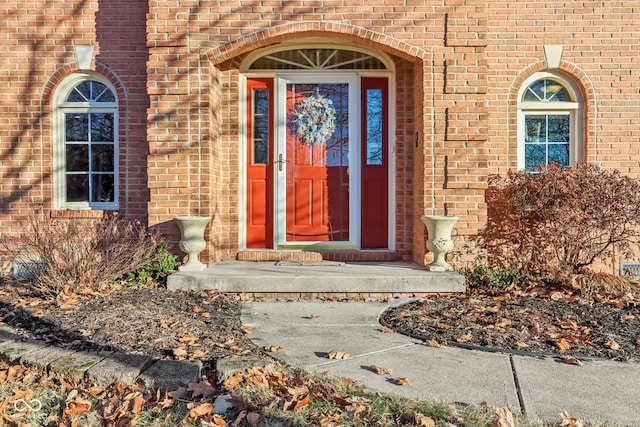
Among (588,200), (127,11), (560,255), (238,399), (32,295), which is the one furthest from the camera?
(127,11)

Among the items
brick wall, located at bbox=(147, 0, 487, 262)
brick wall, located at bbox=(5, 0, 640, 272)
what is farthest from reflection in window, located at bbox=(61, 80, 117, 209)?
brick wall, located at bbox=(147, 0, 487, 262)

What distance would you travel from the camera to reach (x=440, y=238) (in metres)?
5.32

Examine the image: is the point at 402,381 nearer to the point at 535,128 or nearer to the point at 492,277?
the point at 492,277

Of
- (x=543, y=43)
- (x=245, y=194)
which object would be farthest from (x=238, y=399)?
(x=543, y=43)

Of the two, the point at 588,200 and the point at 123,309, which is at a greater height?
the point at 588,200

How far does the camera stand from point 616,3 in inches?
245

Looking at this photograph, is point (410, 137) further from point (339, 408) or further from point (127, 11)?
point (339, 408)

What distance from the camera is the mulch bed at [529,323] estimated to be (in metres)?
3.43

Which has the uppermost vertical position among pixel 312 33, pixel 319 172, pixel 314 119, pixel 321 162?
pixel 312 33

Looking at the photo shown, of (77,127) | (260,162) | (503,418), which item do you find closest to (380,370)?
(503,418)

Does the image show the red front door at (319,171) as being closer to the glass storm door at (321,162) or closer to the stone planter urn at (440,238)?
the glass storm door at (321,162)

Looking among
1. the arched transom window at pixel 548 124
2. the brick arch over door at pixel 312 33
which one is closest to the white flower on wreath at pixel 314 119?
the brick arch over door at pixel 312 33

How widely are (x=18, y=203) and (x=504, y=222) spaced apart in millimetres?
6246

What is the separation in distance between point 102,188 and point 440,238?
14.8ft
